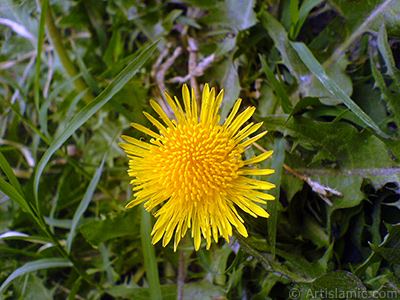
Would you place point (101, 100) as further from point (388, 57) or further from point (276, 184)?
point (388, 57)

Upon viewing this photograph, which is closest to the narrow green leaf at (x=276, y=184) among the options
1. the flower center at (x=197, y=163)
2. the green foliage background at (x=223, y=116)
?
the green foliage background at (x=223, y=116)

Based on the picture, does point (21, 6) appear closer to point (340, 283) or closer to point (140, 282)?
point (140, 282)

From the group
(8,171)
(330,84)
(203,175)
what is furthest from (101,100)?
(330,84)

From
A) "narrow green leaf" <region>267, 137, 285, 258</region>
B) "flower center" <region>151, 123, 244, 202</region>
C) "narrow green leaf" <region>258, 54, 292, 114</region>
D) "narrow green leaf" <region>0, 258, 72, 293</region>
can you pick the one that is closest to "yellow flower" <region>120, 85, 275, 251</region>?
"flower center" <region>151, 123, 244, 202</region>

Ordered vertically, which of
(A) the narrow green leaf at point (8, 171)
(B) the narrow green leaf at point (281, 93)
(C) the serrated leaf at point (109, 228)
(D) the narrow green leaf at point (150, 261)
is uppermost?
(A) the narrow green leaf at point (8, 171)

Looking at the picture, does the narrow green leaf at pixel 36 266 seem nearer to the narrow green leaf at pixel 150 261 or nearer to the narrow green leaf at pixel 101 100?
the narrow green leaf at pixel 150 261

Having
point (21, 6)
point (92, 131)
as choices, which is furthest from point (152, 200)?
point (21, 6)
